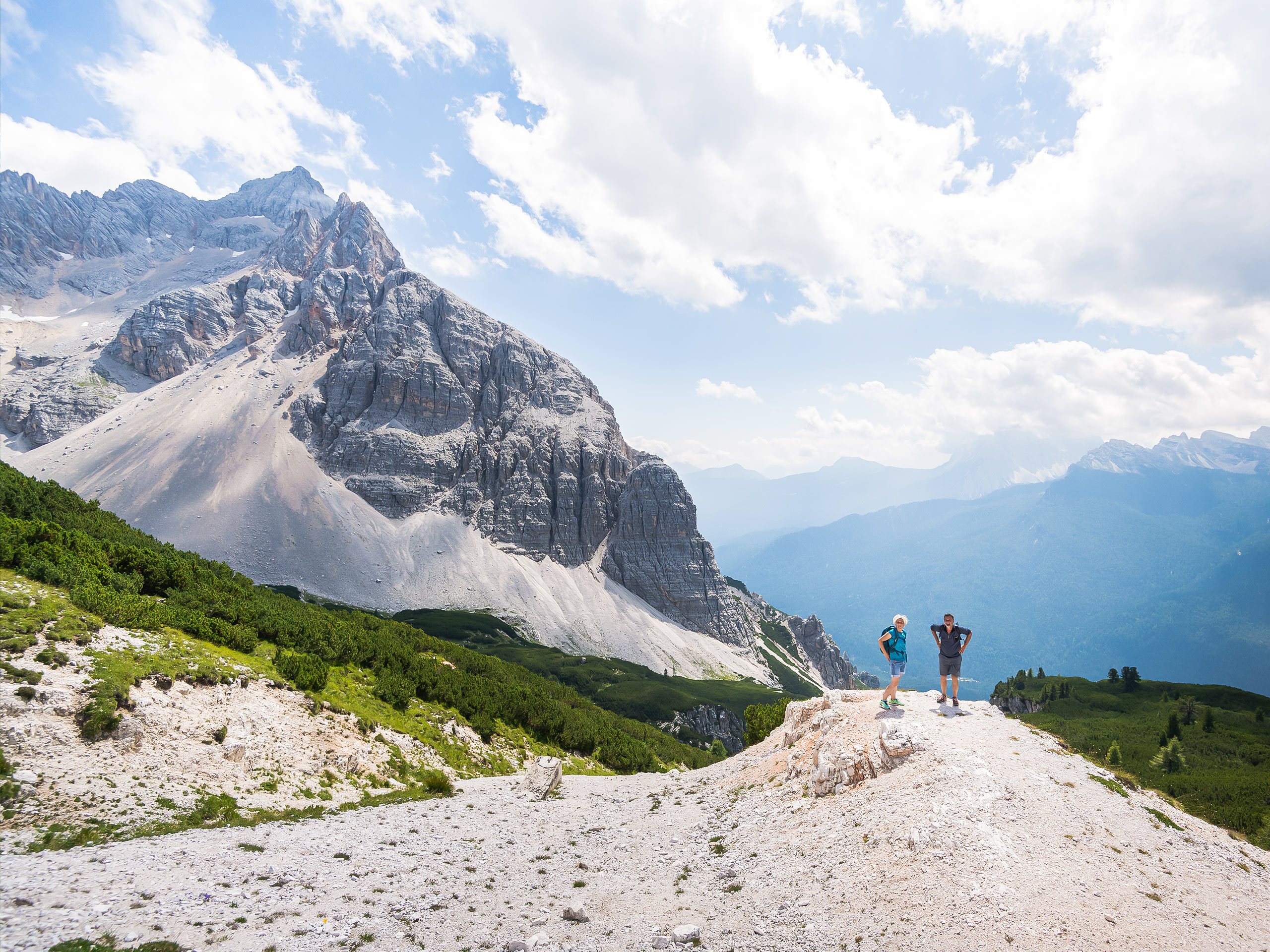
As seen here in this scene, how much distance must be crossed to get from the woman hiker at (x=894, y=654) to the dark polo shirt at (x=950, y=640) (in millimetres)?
1324

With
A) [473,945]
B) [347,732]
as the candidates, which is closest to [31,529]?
[347,732]

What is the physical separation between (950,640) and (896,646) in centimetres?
212

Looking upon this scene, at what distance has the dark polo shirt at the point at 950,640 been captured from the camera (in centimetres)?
2159

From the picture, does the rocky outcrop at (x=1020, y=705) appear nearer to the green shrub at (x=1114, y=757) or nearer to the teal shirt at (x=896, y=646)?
the green shrub at (x=1114, y=757)

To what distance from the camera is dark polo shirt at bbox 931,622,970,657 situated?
21594 millimetres

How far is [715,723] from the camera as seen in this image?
134125 mm

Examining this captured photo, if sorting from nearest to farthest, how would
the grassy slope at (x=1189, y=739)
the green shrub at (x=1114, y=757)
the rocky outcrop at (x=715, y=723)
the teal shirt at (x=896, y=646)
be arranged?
the teal shirt at (x=896, y=646) < the grassy slope at (x=1189, y=739) < the green shrub at (x=1114, y=757) < the rocky outcrop at (x=715, y=723)

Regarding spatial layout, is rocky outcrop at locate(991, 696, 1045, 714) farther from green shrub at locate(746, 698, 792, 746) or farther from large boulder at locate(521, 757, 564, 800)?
large boulder at locate(521, 757, 564, 800)

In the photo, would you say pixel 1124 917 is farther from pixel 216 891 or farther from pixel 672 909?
pixel 216 891

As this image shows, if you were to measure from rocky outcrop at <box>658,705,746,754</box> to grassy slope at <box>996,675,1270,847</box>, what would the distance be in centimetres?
6278

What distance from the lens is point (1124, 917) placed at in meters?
11.8

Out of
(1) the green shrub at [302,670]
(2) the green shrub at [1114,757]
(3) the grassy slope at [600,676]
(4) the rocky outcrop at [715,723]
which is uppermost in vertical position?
(1) the green shrub at [302,670]

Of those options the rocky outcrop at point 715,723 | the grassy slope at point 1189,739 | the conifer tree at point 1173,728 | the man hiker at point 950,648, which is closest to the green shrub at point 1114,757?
the grassy slope at point 1189,739

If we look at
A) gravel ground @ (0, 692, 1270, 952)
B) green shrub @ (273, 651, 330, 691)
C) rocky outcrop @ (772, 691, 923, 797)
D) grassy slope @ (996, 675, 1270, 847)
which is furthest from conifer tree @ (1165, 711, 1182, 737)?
Answer: green shrub @ (273, 651, 330, 691)
